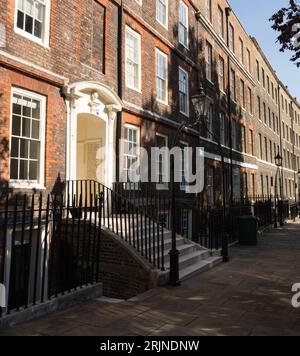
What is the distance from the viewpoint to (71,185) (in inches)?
354

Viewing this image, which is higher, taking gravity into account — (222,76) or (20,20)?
(222,76)

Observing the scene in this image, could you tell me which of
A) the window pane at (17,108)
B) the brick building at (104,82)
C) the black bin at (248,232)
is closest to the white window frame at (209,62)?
the brick building at (104,82)

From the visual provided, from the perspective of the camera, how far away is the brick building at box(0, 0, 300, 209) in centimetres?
783

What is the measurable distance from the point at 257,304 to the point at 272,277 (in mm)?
2289

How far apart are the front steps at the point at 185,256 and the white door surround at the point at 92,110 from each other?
1.77m

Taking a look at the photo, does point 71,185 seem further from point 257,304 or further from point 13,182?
point 257,304

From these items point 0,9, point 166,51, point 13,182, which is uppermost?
point 166,51

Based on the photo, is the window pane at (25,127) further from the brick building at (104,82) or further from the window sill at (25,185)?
the window sill at (25,185)

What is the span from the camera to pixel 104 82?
34.6 ft

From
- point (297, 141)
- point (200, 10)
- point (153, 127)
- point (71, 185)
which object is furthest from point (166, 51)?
point (297, 141)

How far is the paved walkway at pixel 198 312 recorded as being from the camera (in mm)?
4617

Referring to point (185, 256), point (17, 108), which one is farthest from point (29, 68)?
point (185, 256)

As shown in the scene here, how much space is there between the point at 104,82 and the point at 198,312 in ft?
24.8

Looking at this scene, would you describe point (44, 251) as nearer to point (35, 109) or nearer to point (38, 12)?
point (35, 109)
